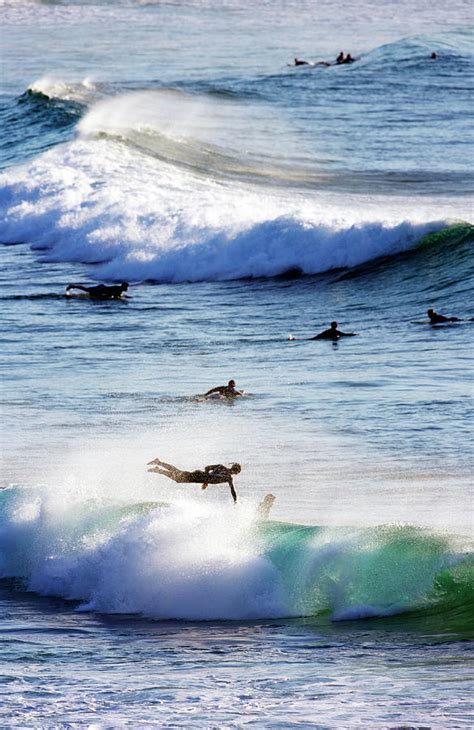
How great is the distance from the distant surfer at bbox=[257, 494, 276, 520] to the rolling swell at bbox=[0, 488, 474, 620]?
3.0 inches

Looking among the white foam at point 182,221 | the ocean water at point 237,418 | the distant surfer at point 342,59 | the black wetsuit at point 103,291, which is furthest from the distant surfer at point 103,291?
the distant surfer at point 342,59

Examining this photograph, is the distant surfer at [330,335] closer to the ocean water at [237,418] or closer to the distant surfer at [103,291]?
the ocean water at [237,418]

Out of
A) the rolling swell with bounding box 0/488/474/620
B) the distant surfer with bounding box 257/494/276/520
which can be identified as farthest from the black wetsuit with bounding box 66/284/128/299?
the distant surfer with bounding box 257/494/276/520

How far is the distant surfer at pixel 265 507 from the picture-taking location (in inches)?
476

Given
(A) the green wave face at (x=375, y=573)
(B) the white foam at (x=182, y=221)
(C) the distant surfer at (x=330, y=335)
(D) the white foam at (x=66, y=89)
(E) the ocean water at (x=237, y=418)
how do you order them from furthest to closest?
1. (D) the white foam at (x=66, y=89)
2. (B) the white foam at (x=182, y=221)
3. (C) the distant surfer at (x=330, y=335)
4. (A) the green wave face at (x=375, y=573)
5. (E) the ocean water at (x=237, y=418)

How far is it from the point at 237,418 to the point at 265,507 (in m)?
3.89

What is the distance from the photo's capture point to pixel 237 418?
1600cm

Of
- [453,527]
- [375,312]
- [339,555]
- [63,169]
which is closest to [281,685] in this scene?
[339,555]

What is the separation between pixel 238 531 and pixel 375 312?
39.9 feet

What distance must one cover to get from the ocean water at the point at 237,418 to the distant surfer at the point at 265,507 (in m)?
0.18

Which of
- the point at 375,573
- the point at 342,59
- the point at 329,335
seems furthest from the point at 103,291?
the point at 342,59

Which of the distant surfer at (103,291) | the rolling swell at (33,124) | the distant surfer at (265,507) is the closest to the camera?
the distant surfer at (265,507)

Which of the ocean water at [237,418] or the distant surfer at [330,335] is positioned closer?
the ocean water at [237,418]

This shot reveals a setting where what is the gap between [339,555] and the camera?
36.8 feet
